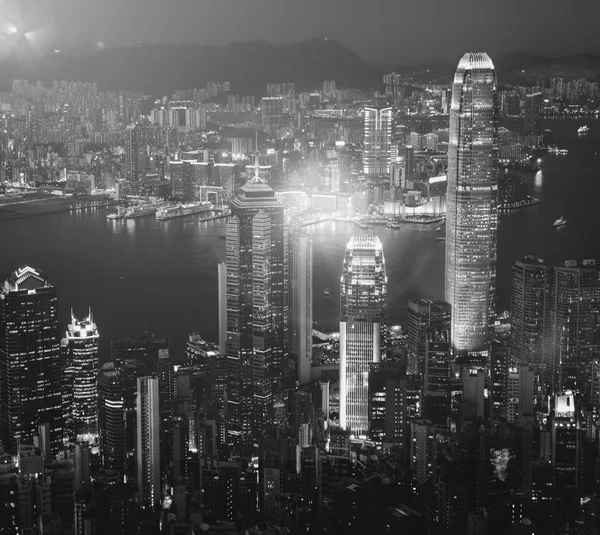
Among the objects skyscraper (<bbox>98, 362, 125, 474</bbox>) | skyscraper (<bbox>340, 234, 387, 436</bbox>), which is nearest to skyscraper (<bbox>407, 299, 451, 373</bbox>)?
skyscraper (<bbox>340, 234, 387, 436</bbox>)

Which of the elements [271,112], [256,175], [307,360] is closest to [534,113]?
[271,112]

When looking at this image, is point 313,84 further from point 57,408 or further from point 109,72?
point 57,408

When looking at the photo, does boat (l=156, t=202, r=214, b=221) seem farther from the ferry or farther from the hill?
the hill

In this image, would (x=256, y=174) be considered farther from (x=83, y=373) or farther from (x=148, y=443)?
(x=148, y=443)

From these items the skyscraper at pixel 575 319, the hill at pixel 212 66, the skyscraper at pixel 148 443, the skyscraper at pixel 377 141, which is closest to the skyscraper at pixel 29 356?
the skyscraper at pixel 148 443

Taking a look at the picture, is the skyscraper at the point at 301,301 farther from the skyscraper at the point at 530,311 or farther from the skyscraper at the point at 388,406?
the skyscraper at the point at 530,311

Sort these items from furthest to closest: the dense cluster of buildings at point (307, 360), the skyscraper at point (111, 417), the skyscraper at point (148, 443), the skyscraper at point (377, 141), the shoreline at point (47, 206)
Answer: the skyscraper at point (377, 141), the shoreline at point (47, 206), the skyscraper at point (111, 417), the skyscraper at point (148, 443), the dense cluster of buildings at point (307, 360)
